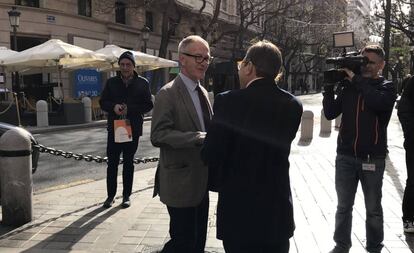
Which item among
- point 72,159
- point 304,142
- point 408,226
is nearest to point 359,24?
point 304,142

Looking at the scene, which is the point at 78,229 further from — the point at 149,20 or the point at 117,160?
the point at 149,20

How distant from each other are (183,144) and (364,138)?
174 centimetres

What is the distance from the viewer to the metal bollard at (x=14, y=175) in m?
5.11

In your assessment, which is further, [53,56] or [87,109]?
[87,109]

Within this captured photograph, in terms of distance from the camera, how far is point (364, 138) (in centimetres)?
413

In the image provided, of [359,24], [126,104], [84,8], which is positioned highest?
[359,24]

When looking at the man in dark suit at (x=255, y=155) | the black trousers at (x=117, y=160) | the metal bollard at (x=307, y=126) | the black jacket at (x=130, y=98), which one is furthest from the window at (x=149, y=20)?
the man in dark suit at (x=255, y=155)

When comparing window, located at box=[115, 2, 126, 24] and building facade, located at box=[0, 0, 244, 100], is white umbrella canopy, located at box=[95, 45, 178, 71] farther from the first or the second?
window, located at box=[115, 2, 126, 24]

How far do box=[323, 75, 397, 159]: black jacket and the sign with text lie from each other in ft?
78.9

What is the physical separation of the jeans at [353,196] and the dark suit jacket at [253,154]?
184 centimetres

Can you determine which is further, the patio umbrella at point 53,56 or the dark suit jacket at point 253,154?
the patio umbrella at point 53,56

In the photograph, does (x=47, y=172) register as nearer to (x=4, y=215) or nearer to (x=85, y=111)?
(x=4, y=215)

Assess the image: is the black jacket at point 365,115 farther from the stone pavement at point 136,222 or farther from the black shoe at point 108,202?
the black shoe at point 108,202

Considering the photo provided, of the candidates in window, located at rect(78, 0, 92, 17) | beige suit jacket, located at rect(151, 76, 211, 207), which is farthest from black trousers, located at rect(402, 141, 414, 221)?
window, located at rect(78, 0, 92, 17)
